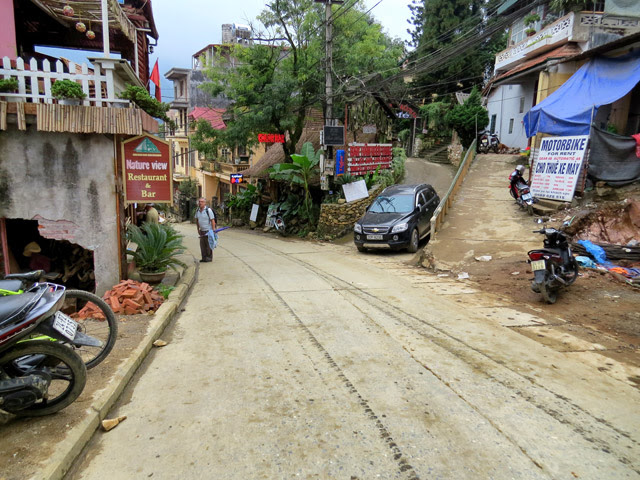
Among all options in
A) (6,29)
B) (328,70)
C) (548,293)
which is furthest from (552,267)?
(328,70)

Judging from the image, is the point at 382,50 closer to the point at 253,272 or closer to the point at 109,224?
the point at 253,272

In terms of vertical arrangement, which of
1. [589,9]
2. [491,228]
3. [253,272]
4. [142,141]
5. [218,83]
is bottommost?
[253,272]

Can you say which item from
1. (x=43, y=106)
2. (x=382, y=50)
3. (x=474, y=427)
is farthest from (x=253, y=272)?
(x=382, y=50)

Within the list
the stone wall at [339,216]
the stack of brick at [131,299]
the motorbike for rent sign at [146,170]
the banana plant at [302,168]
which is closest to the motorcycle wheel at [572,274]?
the stack of brick at [131,299]

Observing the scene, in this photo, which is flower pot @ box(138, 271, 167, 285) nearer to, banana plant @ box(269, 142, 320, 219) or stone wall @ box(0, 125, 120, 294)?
stone wall @ box(0, 125, 120, 294)

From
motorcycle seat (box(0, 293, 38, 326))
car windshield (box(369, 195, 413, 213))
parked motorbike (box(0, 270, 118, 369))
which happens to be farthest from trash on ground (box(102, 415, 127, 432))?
car windshield (box(369, 195, 413, 213))

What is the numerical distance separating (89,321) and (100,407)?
250 cm

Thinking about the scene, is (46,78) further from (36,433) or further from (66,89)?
(36,433)

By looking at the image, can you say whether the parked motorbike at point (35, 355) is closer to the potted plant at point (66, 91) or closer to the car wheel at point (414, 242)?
the potted plant at point (66, 91)

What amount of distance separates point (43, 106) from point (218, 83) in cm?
1536

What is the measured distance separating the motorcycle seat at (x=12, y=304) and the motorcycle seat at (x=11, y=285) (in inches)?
10.5

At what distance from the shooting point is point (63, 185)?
23.4 feet

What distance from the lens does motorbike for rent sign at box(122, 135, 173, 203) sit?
24.8ft

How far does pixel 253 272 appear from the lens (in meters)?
10.6
